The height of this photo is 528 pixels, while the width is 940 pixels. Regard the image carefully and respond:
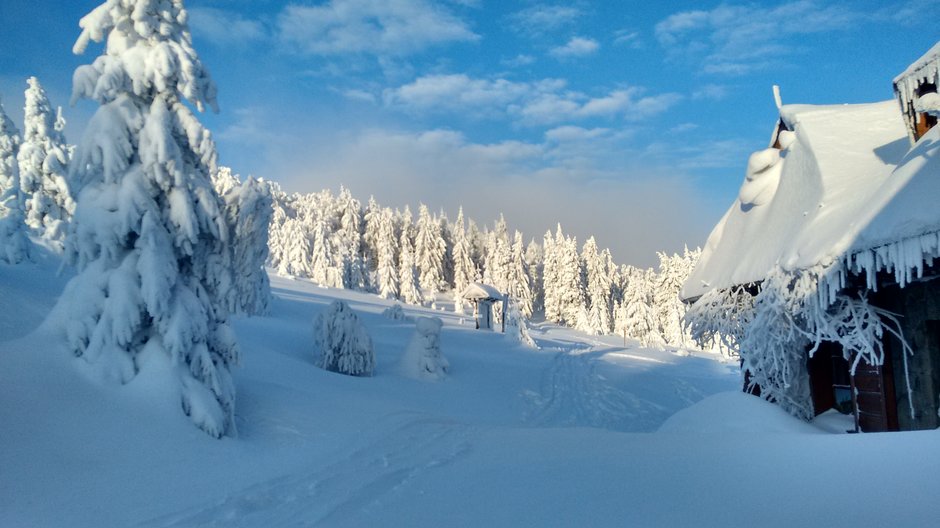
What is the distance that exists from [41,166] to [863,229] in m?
37.6

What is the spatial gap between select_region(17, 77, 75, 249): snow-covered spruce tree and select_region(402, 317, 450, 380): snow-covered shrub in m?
22.0

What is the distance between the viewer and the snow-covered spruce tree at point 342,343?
2048cm

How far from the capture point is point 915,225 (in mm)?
7180

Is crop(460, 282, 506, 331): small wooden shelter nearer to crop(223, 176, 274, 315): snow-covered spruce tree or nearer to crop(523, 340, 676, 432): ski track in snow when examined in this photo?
crop(523, 340, 676, 432): ski track in snow

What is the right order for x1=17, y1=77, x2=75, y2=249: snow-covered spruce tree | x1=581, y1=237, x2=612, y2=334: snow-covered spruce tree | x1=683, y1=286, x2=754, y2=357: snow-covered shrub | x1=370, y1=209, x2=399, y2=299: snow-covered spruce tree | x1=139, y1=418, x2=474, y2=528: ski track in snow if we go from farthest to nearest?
x1=581, y1=237, x2=612, y2=334: snow-covered spruce tree, x1=370, y1=209, x2=399, y2=299: snow-covered spruce tree, x1=17, y1=77, x2=75, y2=249: snow-covered spruce tree, x1=683, y1=286, x2=754, y2=357: snow-covered shrub, x1=139, y1=418, x2=474, y2=528: ski track in snow

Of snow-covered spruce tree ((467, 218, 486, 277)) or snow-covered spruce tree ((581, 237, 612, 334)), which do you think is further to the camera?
snow-covered spruce tree ((467, 218, 486, 277))

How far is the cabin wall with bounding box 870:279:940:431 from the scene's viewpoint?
8.66 metres

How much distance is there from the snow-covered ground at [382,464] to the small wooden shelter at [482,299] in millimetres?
29077

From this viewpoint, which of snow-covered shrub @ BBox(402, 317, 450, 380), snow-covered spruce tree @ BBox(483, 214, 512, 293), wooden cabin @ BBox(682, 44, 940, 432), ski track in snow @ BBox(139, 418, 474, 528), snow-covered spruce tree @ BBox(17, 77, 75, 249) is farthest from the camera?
snow-covered spruce tree @ BBox(483, 214, 512, 293)

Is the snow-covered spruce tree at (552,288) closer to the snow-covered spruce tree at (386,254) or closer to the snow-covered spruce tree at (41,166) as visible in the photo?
the snow-covered spruce tree at (386,254)

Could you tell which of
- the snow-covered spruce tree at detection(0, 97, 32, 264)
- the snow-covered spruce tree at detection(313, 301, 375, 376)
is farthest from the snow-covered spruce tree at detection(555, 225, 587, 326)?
the snow-covered spruce tree at detection(0, 97, 32, 264)

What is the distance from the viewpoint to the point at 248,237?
1190 centimetres

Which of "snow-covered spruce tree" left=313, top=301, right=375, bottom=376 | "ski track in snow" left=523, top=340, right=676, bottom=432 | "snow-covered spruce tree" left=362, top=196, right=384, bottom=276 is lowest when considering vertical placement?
"ski track in snow" left=523, top=340, right=676, bottom=432

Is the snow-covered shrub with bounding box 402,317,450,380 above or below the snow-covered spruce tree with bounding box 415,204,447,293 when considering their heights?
below
